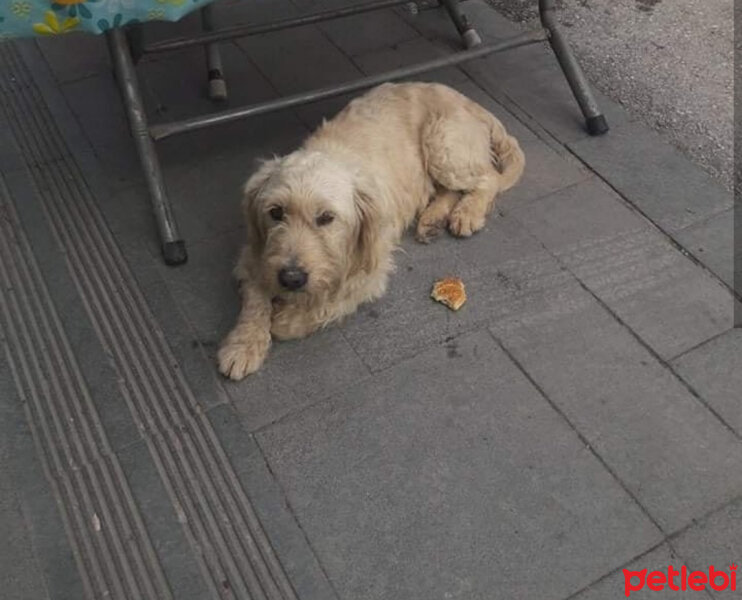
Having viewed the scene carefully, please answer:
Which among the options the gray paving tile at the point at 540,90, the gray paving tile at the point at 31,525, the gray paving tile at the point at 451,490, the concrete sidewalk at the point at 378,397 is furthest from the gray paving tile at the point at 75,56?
the gray paving tile at the point at 451,490

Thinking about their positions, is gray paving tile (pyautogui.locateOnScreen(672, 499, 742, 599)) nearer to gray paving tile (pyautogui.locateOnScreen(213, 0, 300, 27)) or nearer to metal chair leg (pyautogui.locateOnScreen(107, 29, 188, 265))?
metal chair leg (pyautogui.locateOnScreen(107, 29, 188, 265))

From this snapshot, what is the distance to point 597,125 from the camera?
12.9 ft

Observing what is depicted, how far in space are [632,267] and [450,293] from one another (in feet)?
2.82

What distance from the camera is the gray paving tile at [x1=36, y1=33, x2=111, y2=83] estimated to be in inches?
171

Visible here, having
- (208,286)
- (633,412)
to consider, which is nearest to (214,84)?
(208,286)

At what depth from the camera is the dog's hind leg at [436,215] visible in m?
3.45

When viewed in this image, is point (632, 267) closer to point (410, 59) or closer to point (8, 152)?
point (410, 59)

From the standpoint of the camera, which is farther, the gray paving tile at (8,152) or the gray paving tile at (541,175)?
the gray paving tile at (8,152)

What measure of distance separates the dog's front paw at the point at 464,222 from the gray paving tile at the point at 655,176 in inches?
31.3

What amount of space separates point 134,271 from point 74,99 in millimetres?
1487

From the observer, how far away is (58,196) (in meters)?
3.61

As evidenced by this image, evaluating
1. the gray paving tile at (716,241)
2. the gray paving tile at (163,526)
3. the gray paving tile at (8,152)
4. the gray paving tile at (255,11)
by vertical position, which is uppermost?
the gray paving tile at (255,11)

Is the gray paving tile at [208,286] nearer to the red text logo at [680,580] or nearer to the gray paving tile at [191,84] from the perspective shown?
the gray paving tile at [191,84]

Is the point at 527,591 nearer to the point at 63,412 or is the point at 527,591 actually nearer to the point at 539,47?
the point at 63,412
